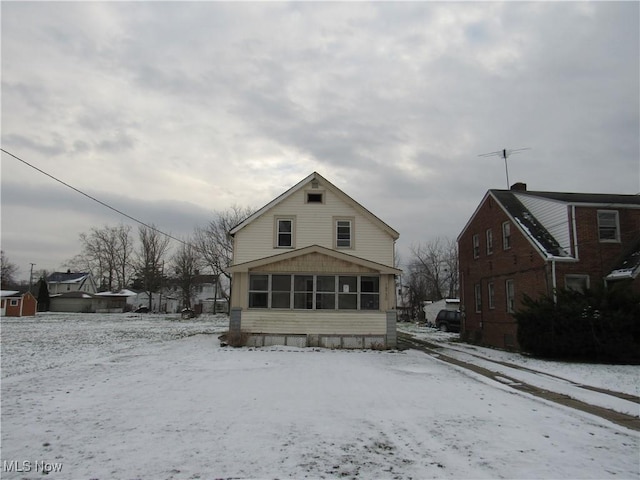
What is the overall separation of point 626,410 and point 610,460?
12.0 feet

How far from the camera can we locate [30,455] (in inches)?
209

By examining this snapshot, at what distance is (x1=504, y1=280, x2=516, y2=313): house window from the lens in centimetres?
2041

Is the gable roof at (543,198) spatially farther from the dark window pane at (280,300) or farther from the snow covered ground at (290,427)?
the dark window pane at (280,300)

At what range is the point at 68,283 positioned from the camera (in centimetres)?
7669

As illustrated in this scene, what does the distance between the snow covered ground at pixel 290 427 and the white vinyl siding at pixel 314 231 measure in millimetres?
9053

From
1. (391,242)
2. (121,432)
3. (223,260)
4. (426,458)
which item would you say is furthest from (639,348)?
(223,260)

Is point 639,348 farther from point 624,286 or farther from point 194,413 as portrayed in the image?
point 194,413

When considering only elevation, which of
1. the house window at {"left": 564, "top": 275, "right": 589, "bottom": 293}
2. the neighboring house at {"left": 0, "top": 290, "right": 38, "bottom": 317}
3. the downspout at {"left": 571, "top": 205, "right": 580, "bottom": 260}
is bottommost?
the neighboring house at {"left": 0, "top": 290, "right": 38, "bottom": 317}

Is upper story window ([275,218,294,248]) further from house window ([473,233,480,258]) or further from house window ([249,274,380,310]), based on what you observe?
house window ([473,233,480,258])

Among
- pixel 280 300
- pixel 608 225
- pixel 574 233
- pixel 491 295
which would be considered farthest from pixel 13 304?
pixel 608 225

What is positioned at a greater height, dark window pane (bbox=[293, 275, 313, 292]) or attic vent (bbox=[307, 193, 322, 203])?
attic vent (bbox=[307, 193, 322, 203])

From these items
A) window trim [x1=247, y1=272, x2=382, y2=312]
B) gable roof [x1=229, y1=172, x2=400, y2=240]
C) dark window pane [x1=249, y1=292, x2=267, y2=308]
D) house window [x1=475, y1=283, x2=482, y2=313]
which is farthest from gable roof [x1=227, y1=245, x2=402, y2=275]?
house window [x1=475, y1=283, x2=482, y2=313]

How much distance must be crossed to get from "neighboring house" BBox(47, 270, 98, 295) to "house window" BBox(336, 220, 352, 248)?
227 ft

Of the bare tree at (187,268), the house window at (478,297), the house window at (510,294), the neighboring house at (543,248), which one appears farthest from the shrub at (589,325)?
the bare tree at (187,268)
